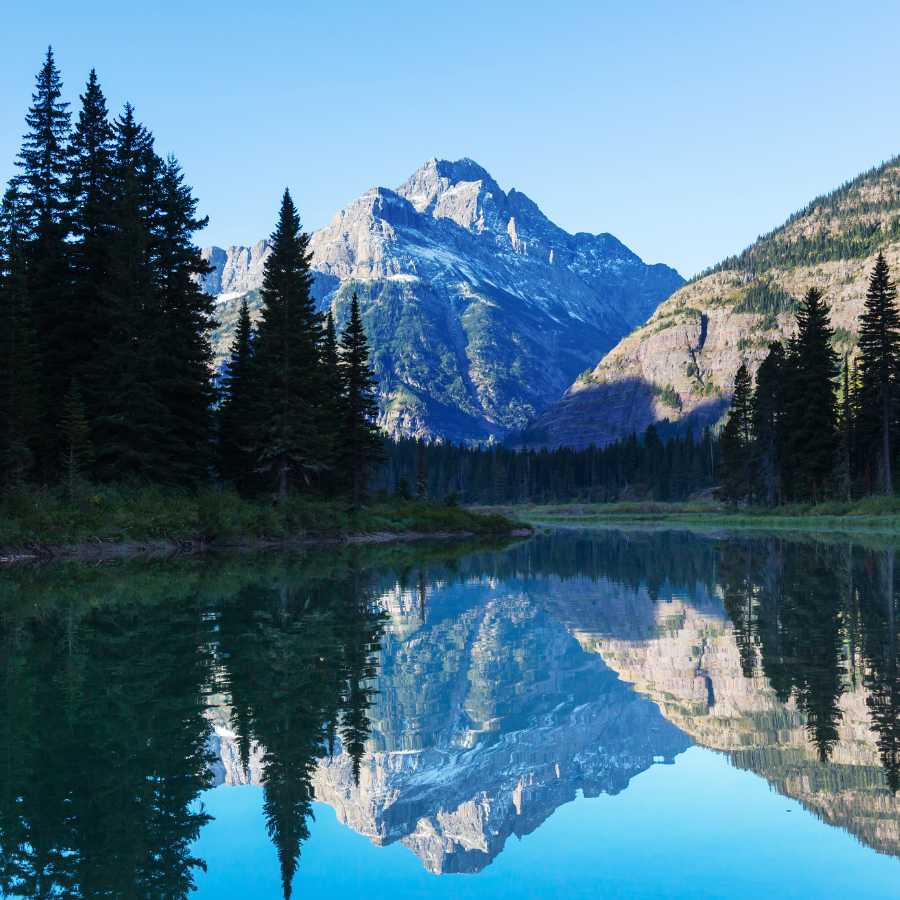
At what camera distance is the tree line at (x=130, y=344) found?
3881 centimetres

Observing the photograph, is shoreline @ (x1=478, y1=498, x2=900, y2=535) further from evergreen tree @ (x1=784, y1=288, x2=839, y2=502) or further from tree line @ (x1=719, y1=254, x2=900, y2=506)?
evergreen tree @ (x1=784, y1=288, x2=839, y2=502)

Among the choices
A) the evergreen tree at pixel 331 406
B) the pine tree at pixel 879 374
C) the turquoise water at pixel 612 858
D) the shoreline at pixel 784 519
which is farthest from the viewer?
the pine tree at pixel 879 374

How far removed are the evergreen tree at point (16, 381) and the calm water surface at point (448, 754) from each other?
20.5m

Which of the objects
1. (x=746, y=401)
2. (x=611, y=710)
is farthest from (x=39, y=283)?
(x=746, y=401)

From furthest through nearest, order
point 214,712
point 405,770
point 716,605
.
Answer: point 716,605 < point 214,712 < point 405,770

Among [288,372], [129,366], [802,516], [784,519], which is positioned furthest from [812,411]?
[129,366]

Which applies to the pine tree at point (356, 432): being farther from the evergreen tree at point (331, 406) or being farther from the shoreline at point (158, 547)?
the shoreline at point (158, 547)

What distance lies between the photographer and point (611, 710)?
10.3m

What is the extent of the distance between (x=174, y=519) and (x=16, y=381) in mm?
9747

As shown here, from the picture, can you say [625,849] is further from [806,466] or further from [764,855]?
[806,466]

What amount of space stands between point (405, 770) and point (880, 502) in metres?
62.5

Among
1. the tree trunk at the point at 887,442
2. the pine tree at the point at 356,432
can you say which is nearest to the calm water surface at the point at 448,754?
the pine tree at the point at 356,432

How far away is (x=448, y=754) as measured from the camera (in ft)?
28.7

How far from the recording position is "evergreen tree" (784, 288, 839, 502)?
71125mm
